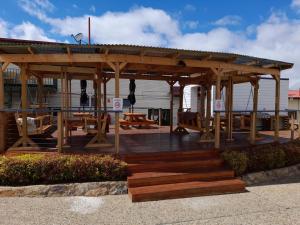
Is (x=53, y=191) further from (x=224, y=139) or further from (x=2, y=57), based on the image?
(x=224, y=139)

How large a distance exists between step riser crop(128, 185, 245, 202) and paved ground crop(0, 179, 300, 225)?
0.17m

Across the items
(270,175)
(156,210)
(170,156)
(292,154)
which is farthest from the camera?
(292,154)

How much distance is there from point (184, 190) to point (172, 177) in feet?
1.73

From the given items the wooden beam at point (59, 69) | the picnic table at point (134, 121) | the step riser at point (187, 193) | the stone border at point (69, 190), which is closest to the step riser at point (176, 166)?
the stone border at point (69, 190)

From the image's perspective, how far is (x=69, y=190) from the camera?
6.01 m

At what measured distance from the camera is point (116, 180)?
640 cm

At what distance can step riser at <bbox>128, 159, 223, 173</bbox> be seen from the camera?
676 centimetres

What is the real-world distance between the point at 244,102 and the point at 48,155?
1758 cm

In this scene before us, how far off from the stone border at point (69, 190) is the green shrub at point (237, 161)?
2776 millimetres

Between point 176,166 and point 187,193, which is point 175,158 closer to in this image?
point 176,166

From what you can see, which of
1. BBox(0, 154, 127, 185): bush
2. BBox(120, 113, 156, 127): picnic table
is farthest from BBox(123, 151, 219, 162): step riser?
BBox(120, 113, 156, 127): picnic table

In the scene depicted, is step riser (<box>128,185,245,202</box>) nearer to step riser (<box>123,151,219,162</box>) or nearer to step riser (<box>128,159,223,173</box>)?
step riser (<box>128,159,223,173</box>)

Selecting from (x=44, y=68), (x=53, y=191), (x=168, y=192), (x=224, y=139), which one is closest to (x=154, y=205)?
(x=168, y=192)

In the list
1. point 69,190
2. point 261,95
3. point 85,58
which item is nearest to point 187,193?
point 69,190
